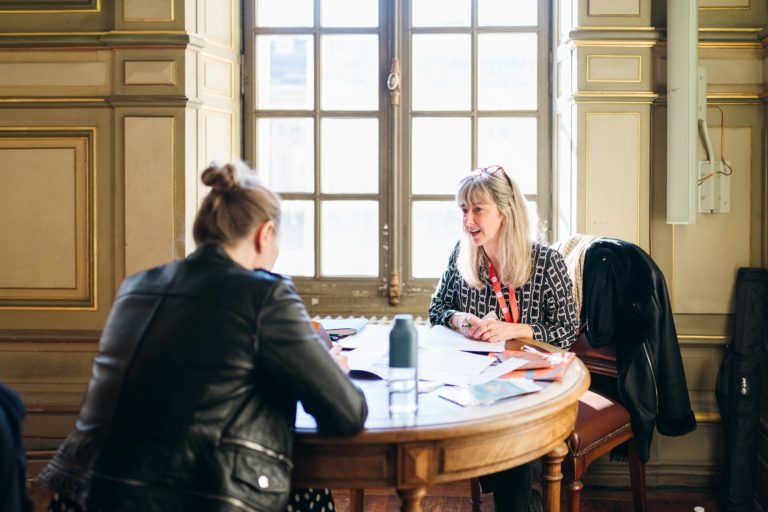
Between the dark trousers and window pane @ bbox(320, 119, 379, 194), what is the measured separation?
5.38ft

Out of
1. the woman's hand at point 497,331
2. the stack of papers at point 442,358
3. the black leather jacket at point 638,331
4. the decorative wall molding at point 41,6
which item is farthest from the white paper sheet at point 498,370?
the decorative wall molding at point 41,6

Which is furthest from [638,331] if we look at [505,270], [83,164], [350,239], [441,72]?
[83,164]

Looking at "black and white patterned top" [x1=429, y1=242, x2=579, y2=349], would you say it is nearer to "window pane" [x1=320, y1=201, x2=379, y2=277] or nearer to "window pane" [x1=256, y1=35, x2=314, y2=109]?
"window pane" [x1=320, y1=201, x2=379, y2=277]

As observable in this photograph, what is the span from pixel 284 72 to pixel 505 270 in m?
1.54

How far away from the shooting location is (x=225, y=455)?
149 centimetres

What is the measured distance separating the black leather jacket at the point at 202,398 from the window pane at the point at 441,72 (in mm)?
2230

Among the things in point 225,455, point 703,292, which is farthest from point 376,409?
point 703,292

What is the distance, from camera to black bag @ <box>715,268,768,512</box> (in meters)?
3.12

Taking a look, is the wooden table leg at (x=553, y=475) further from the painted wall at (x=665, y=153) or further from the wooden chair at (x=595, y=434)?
the painted wall at (x=665, y=153)

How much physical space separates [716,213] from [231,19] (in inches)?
87.5

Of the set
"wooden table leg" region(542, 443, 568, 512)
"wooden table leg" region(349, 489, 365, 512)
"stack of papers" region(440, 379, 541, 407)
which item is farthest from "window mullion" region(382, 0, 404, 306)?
"stack of papers" region(440, 379, 541, 407)

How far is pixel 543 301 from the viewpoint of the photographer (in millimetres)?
2775

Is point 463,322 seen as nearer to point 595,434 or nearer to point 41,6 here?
point 595,434

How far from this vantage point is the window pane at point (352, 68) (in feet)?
12.1
